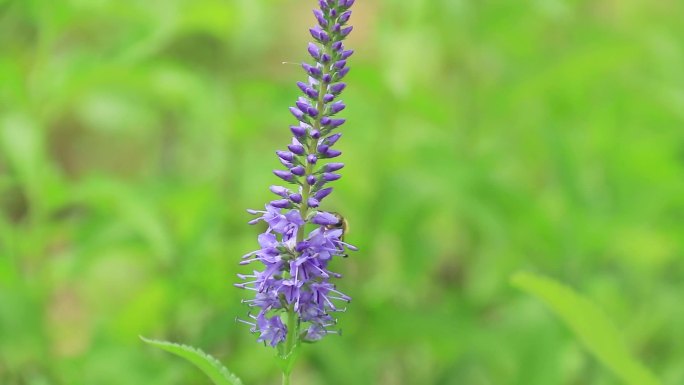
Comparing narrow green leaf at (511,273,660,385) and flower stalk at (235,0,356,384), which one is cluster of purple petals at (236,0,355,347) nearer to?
flower stalk at (235,0,356,384)

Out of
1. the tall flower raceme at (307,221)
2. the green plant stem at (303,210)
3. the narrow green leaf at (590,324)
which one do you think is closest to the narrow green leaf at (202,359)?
the tall flower raceme at (307,221)

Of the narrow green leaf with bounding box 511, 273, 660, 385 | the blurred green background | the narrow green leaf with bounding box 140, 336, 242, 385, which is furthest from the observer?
the blurred green background

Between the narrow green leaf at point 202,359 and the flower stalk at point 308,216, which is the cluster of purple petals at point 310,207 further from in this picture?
the narrow green leaf at point 202,359

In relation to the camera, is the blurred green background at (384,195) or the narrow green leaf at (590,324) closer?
the narrow green leaf at (590,324)

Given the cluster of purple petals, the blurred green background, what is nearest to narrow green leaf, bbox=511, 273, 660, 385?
the cluster of purple petals

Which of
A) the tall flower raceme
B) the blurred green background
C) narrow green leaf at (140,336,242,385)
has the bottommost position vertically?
narrow green leaf at (140,336,242,385)
